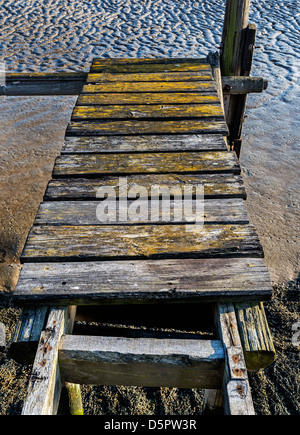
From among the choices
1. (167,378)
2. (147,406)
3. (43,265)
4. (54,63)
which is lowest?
(147,406)

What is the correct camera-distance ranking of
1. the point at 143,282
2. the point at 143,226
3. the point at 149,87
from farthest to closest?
the point at 149,87 < the point at 143,226 < the point at 143,282

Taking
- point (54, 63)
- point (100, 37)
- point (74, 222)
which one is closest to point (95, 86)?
point (74, 222)

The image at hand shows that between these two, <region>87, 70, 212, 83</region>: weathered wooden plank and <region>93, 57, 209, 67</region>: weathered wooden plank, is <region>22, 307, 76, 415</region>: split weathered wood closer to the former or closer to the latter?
<region>87, 70, 212, 83</region>: weathered wooden plank

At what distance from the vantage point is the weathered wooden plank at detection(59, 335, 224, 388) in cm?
188

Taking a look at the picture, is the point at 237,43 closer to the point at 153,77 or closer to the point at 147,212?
the point at 153,77

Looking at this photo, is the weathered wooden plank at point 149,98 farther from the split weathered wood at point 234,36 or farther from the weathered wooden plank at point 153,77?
the split weathered wood at point 234,36

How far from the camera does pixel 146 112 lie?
3906 mm

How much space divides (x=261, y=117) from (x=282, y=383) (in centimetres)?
611

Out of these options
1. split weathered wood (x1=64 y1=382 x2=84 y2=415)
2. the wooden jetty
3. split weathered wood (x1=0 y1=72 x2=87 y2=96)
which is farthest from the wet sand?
split weathered wood (x1=0 y1=72 x2=87 y2=96)

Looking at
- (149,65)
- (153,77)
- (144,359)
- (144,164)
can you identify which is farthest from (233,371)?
(149,65)

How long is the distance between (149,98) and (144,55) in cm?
658

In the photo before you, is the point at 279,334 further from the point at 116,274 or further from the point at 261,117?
the point at 261,117

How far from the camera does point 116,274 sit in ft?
7.14

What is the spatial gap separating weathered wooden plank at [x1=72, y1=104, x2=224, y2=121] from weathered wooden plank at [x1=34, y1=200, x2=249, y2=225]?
4.46 feet
